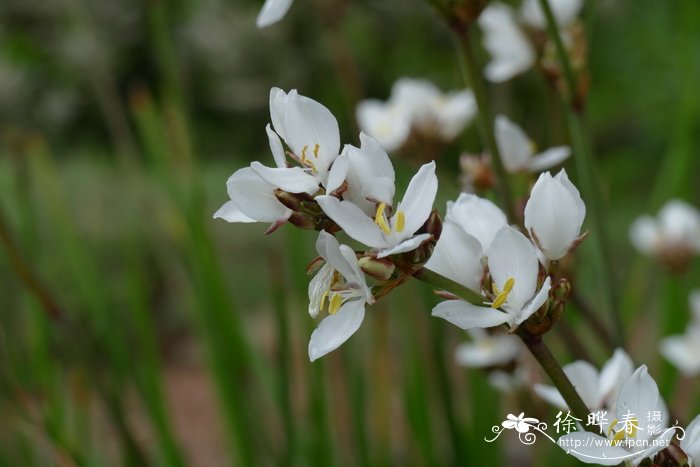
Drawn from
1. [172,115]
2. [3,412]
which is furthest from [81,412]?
[172,115]

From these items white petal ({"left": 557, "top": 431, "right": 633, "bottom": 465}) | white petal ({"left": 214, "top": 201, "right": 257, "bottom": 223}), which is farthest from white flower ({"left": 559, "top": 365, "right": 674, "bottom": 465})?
white petal ({"left": 214, "top": 201, "right": 257, "bottom": 223})

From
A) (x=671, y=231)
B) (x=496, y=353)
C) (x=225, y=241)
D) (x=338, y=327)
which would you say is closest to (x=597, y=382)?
(x=338, y=327)

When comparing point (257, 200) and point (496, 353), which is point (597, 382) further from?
point (496, 353)

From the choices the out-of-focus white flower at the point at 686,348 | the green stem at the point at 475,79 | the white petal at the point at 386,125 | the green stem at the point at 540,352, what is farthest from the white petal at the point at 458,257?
the out-of-focus white flower at the point at 686,348

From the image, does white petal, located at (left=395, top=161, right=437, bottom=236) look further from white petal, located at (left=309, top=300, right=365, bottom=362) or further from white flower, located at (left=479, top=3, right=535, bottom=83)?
white flower, located at (left=479, top=3, right=535, bottom=83)

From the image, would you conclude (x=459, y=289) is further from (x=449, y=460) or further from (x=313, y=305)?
(x=449, y=460)

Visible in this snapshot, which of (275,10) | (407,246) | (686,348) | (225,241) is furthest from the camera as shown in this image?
(225,241)
